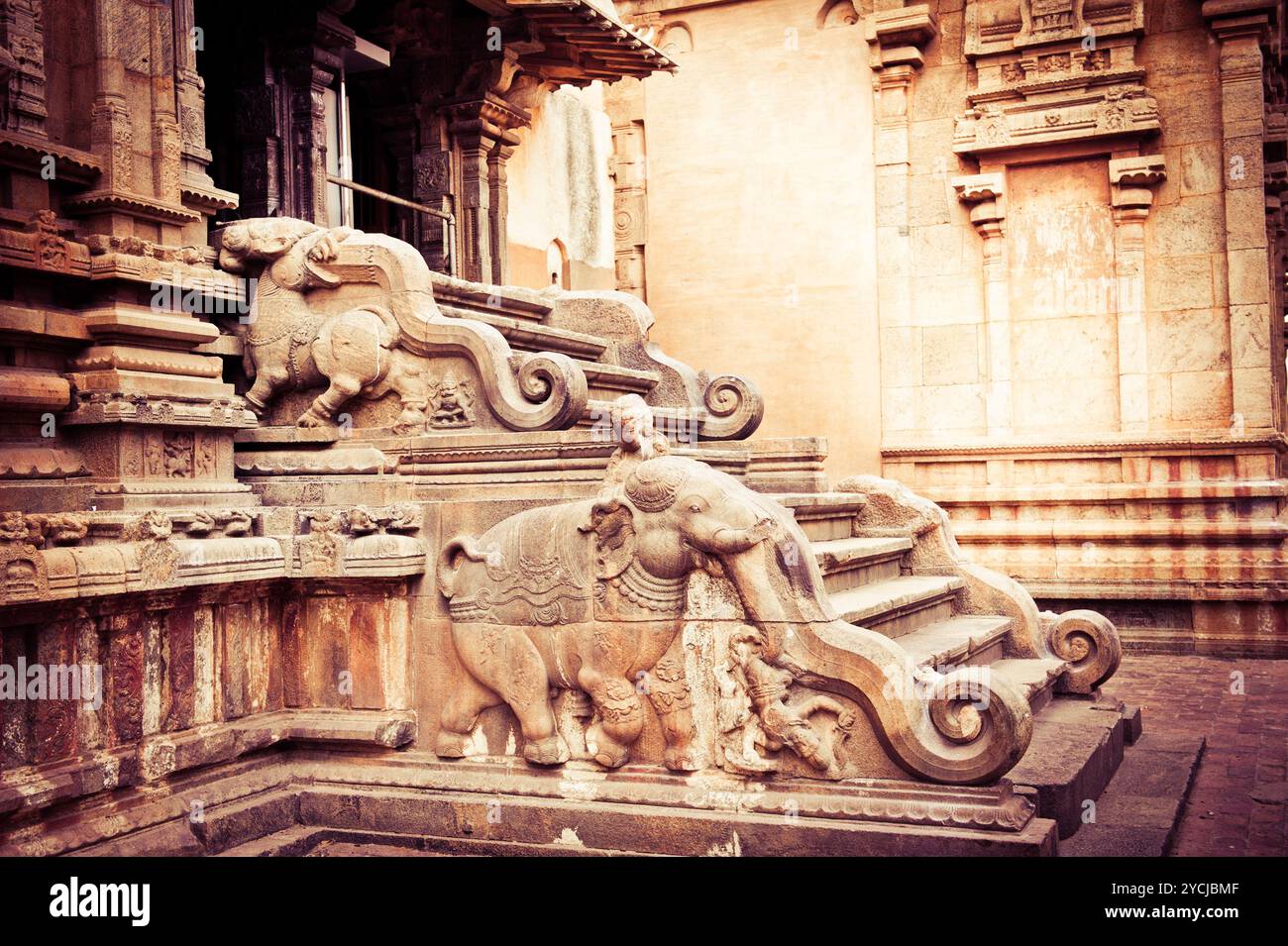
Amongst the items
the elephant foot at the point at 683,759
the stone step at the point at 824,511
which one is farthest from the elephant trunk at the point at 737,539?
the stone step at the point at 824,511

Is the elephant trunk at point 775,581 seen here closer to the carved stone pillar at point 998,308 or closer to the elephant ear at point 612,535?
the elephant ear at point 612,535

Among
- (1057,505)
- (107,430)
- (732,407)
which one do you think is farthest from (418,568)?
(1057,505)

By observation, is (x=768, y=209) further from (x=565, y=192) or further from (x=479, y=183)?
(x=479, y=183)

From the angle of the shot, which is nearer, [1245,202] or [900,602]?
[900,602]

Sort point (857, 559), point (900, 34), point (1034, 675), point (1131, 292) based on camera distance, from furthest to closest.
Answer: point (900, 34)
point (1131, 292)
point (1034, 675)
point (857, 559)

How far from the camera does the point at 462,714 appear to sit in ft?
19.3

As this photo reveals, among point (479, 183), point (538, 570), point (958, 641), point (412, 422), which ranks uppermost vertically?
point (479, 183)

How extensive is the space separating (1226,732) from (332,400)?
5.35 metres

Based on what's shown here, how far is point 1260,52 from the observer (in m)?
11.7

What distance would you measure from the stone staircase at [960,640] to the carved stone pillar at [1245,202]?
4.75 meters

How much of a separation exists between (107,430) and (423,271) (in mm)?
1632

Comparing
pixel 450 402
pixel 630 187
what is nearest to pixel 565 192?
pixel 630 187

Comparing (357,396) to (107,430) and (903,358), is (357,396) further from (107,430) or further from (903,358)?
(903,358)

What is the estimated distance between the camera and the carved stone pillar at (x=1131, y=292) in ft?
39.4
